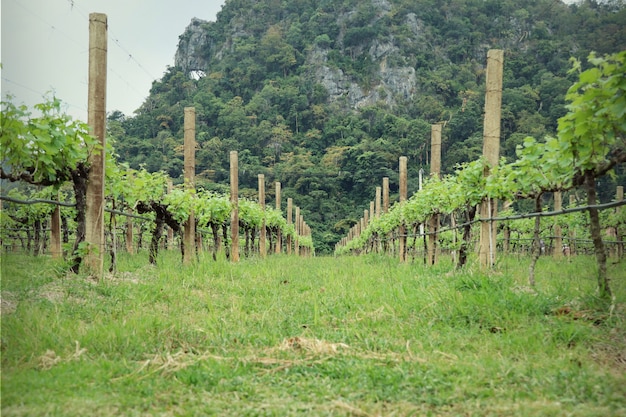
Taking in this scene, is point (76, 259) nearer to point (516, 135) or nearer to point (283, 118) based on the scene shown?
point (516, 135)

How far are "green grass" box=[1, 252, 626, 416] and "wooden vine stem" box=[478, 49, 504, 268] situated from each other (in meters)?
1.00

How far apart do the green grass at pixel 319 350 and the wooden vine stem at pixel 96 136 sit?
1.84ft

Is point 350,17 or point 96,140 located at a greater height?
point 350,17

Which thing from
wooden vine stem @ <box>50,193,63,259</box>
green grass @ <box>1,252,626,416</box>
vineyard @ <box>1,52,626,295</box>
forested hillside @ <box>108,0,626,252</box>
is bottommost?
green grass @ <box>1,252,626,416</box>

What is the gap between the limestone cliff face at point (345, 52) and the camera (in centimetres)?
5991

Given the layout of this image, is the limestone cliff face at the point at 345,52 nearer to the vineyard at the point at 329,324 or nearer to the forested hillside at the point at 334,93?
the forested hillside at the point at 334,93

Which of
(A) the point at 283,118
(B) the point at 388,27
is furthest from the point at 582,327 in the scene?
(B) the point at 388,27

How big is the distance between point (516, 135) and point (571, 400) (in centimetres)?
1473

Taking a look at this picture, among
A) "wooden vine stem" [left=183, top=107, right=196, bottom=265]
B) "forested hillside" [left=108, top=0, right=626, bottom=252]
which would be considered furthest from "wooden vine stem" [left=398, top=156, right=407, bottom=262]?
"wooden vine stem" [left=183, top=107, right=196, bottom=265]

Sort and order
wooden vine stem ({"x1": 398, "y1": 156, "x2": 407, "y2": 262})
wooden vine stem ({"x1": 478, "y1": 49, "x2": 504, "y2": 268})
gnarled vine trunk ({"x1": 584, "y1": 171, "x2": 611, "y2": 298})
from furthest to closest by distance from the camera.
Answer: wooden vine stem ({"x1": 398, "y1": 156, "x2": 407, "y2": 262}), wooden vine stem ({"x1": 478, "y1": 49, "x2": 504, "y2": 268}), gnarled vine trunk ({"x1": 584, "y1": 171, "x2": 611, "y2": 298})

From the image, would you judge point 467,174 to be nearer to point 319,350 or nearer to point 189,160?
point 319,350

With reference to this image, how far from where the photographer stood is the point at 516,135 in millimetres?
15797

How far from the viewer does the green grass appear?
258cm

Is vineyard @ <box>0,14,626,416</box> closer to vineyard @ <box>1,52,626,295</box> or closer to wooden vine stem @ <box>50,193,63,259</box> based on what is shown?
vineyard @ <box>1,52,626,295</box>
